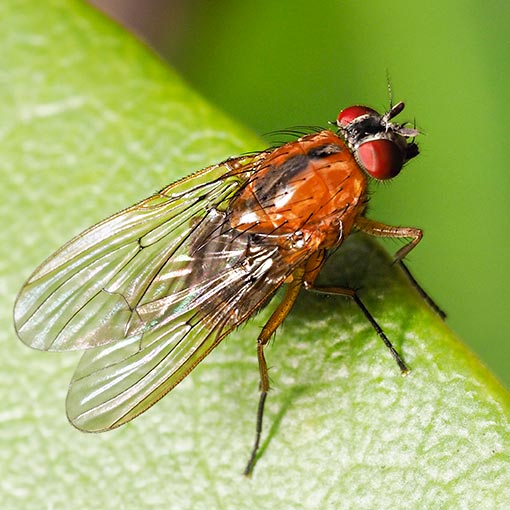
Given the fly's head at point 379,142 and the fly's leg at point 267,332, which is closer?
the fly's leg at point 267,332

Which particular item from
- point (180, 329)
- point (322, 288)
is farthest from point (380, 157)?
point (180, 329)

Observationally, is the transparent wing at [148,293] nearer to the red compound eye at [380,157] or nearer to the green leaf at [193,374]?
the green leaf at [193,374]

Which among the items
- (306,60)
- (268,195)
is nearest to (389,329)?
(268,195)

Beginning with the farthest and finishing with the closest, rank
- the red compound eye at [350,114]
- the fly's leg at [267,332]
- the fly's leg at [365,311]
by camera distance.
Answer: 1. the red compound eye at [350,114]
2. the fly's leg at [267,332]
3. the fly's leg at [365,311]

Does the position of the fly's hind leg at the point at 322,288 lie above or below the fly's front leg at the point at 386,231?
below

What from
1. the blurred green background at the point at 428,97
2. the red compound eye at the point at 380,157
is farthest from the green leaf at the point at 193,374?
the blurred green background at the point at 428,97

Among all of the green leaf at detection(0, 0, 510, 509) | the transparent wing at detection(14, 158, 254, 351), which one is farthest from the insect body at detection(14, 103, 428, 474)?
the green leaf at detection(0, 0, 510, 509)

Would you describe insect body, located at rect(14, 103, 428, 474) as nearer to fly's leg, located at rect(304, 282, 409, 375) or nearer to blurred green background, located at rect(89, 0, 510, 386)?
fly's leg, located at rect(304, 282, 409, 375)
